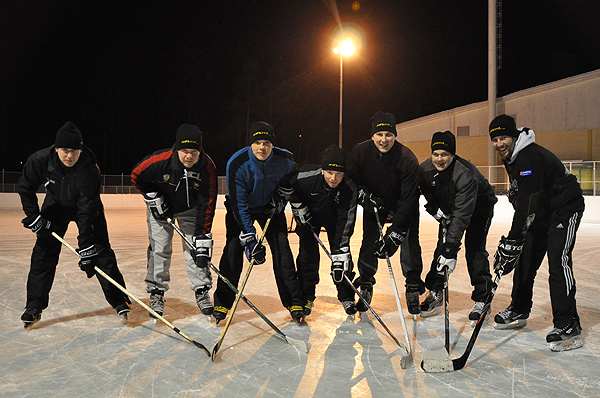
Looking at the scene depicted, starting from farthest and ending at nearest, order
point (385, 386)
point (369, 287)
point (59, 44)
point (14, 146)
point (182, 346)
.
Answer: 1. point (14, 146)
2. point (59, 44)
3. point (369, 287)
4. point (182, 346)
5. point (385, 386)

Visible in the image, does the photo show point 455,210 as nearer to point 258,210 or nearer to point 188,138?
point 258,210

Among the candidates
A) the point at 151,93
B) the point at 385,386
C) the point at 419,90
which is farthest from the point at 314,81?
the point at 385,386

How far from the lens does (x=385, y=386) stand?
2422 millimetres

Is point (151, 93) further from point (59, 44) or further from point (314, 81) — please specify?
point (314, 81)

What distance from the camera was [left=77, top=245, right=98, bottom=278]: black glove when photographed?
3414 millimetres

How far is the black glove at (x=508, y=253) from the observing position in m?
3.10

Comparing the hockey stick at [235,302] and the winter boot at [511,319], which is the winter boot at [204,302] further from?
the winter boot at [511,319]

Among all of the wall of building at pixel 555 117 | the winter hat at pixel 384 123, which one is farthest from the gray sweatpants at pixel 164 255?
the wall of building at pixel 555 117

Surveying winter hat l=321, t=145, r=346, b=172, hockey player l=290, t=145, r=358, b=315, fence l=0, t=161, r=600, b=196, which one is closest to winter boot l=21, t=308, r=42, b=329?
hockey player l=290, t=145, r=358, b=315

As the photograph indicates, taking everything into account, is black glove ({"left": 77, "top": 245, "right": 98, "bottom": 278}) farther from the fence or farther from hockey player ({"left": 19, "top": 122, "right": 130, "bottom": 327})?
the fence

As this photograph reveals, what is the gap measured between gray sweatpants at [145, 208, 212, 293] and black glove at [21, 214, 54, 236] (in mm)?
694

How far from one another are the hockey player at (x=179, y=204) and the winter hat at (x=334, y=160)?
955mm

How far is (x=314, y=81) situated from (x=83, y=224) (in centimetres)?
3119

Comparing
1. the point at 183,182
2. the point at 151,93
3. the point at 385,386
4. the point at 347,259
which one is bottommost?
the point at 385,386
